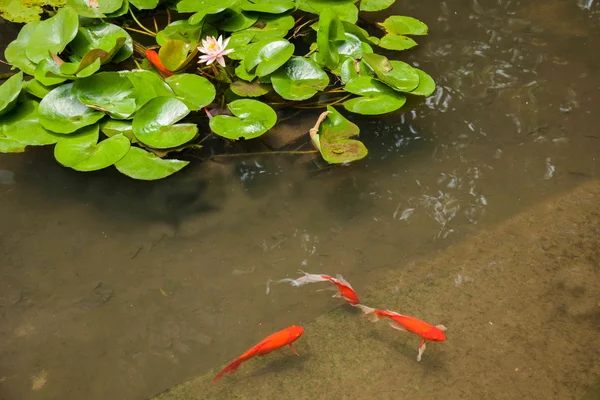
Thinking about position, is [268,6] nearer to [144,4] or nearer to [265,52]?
[265,52]

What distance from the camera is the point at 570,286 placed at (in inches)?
78.7

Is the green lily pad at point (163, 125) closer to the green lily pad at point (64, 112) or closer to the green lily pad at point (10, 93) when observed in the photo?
the green lily pad at point (64, 112)

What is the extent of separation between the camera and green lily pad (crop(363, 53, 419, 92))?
2.43 metres

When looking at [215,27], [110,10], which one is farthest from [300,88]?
[110,10]

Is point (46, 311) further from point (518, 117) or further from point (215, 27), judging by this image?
point (518, 117)

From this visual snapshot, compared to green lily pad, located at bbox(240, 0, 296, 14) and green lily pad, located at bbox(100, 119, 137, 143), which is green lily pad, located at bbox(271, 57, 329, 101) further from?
green lily pad, located at bbox(100, 119, 137, 143)

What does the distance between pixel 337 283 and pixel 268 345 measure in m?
0.32

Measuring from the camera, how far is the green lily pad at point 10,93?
226 centimetres

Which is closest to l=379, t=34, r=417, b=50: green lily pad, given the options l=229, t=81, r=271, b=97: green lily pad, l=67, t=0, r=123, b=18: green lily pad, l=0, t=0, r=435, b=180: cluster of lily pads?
l=0, t=0, r=435, b=180: cluster of lily pads

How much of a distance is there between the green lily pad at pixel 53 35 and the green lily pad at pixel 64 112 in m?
0.20

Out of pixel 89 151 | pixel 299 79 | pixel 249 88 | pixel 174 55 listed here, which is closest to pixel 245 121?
pixel 249 88

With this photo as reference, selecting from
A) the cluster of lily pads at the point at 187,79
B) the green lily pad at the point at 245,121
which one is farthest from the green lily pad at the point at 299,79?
the green lily pad at the point at 245,121

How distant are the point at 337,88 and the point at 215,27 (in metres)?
0.65

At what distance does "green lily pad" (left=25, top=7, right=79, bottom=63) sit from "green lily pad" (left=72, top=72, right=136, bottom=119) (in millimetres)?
219
